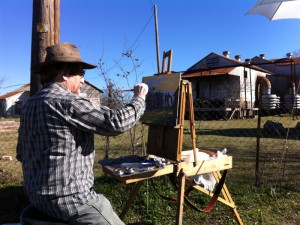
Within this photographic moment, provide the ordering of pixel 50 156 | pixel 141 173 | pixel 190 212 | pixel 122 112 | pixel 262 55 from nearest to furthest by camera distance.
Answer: pixel 50 156 → pixel 122 112 → pixel 141 173 → pixel 190 212 → pixel 262 55

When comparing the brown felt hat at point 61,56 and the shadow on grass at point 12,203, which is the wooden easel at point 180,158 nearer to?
the brown felt hat at point 61,56

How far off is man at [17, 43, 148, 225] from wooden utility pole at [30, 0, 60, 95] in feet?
6.11

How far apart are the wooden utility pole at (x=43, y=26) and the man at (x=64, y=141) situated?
186cm

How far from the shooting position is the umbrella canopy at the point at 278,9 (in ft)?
18.3

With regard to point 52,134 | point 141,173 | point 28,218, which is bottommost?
point 28,218

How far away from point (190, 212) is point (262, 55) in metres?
34.8

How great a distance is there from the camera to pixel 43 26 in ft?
12.7

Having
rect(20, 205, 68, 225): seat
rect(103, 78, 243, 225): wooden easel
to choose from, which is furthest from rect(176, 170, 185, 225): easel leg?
rect(20, 205, 68, 225): seat

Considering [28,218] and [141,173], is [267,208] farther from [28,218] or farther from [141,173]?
[28,218]

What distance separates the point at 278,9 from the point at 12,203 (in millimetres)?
5335

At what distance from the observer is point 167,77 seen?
321 centimetres

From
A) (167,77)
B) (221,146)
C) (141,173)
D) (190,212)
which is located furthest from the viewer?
(221,146)

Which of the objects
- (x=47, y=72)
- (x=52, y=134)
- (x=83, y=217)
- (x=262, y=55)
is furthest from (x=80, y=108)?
(x=262, y=55)

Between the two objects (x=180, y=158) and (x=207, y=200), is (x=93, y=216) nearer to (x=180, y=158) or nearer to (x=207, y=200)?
(x=180, y=158)
